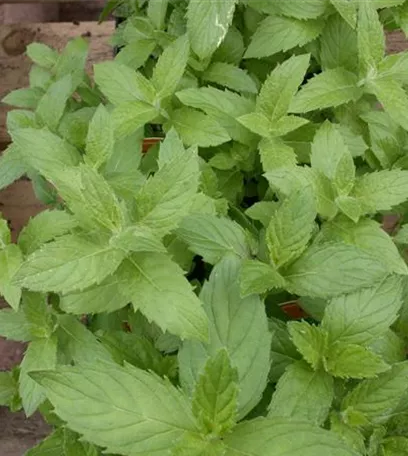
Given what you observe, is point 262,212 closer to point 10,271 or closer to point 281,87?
point 281,87

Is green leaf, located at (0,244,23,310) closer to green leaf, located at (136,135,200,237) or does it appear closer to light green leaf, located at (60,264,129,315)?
light green leaf, located at (60,264,129,315)

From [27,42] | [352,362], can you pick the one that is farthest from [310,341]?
[27,42]

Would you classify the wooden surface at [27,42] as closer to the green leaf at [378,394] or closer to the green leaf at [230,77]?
the green leaf at [230,77]

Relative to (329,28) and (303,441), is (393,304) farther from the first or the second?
(329,28)

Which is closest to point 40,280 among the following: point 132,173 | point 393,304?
point 132,173

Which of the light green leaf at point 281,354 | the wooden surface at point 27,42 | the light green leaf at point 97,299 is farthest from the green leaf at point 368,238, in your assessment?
the wooden surface at point 27,42

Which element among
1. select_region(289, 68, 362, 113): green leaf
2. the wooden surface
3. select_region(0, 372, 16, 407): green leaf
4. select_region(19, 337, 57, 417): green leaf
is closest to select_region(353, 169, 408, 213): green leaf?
select_region(289, 68, 362, 113): green leaf
